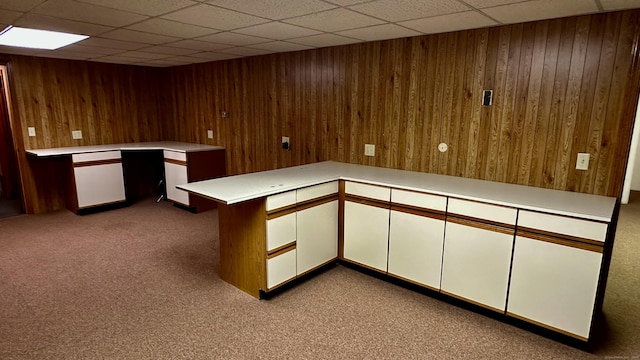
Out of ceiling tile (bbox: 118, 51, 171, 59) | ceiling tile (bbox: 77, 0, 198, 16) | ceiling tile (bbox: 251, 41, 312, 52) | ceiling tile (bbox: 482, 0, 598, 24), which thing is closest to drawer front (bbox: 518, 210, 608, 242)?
ceiling tile (bbox: 482, 0, 598, 24)

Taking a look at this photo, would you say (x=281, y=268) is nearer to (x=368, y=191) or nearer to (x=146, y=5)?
(x=368, y=191)

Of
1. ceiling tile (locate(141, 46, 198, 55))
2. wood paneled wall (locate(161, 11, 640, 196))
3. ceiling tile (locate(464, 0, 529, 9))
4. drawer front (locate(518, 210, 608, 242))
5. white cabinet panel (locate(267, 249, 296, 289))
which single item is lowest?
white cabinet panel (locate(267, 249, 296, 289))

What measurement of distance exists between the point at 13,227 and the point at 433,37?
5.34 metres

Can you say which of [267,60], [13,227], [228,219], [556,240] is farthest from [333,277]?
[13,227]

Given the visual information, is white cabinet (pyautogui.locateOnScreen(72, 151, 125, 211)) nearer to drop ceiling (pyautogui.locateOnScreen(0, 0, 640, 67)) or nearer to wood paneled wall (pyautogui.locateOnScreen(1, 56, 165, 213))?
wood paneled wall (pyautogui.locateOnScreen(1, 56, 165, 213))

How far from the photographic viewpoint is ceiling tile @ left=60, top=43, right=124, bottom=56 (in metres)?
3.93

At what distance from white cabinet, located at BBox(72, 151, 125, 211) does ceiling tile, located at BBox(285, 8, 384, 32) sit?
3688mm

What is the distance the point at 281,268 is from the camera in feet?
9.41

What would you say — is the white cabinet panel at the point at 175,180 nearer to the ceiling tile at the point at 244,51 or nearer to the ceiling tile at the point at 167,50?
the ceiling tile at the point at 167,50

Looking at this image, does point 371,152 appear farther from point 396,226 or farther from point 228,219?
point 228,219

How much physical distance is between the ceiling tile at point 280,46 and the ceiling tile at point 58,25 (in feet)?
4.77

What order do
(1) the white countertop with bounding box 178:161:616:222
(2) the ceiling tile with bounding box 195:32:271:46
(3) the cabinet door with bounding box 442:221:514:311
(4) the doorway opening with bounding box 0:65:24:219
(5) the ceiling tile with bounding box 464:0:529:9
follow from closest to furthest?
(5) the ceiling tile with bounding box 464:0:529:9
(1) the white countertop with bounding box 178:161:616:222
(3) the cabinet door with bounding box 442:221:514:311
(2) the ceiling tile with bounding box 195:32:271:46
(4) the doorway opening with bounding box 0:65:24:219

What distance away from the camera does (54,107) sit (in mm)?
5066

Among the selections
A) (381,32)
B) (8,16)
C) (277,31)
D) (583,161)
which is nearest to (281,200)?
(277,31)
